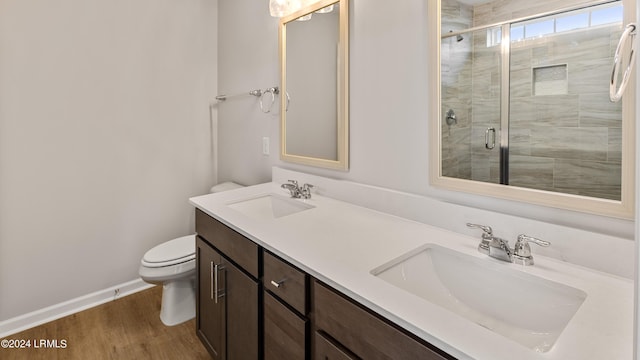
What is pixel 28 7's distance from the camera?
1.87 m

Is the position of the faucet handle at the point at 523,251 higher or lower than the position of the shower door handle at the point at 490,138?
lower

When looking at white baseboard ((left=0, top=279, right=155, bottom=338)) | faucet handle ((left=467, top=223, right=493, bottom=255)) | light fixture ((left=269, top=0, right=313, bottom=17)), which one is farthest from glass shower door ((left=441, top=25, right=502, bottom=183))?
white baseboard ((left=0, top=279, right=155, bottom=338))

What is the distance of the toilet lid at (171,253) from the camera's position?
76.0 inches

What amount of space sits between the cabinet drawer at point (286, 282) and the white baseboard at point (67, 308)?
1751 mm

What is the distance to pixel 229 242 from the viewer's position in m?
1.36

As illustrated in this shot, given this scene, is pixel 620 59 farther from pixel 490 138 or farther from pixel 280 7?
pixel 280 7

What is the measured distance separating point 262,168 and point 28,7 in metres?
1.61

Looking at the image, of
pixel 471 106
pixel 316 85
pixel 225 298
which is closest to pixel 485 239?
pixel 471 106

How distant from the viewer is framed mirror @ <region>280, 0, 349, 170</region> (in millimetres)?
1607

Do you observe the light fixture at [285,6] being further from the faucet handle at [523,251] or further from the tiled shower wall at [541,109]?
the faucet handle at [523,251]

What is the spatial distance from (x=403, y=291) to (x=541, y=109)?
685mm

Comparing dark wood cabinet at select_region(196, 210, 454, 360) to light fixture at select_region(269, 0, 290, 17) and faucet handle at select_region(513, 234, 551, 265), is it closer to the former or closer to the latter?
faucet handle at select_region(513, 234, 551, 265)

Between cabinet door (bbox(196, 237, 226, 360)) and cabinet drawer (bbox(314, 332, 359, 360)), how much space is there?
0.69 m

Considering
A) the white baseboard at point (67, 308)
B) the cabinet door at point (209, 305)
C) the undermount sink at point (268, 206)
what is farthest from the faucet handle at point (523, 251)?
the white baseboard at point (67, 308)
